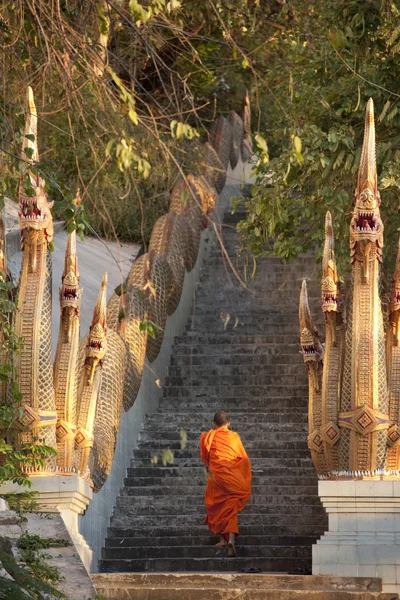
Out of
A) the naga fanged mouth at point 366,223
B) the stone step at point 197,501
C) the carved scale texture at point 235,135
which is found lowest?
the stone step at point 197,501

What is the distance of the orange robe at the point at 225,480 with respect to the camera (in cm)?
1220

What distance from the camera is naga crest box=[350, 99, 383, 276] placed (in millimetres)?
10844

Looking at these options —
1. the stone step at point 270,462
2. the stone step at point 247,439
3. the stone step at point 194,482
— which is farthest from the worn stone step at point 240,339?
the stone step at point 194,482

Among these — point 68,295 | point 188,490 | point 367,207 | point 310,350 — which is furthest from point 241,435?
point 367,207

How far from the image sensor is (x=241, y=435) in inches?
571

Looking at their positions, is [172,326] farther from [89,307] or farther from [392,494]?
[392,494]

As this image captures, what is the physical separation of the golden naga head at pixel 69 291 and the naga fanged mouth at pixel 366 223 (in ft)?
7.49

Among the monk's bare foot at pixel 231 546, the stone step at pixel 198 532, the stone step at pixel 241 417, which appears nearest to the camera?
the monk's bare foot at pixel 231 546

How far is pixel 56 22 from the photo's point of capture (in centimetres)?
880

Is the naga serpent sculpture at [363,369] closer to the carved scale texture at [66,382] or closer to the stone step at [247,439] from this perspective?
the carved scale texture at [66,382]

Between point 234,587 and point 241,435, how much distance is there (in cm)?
465

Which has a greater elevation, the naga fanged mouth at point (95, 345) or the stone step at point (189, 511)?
the naga fanged mouth at point (95, 345)

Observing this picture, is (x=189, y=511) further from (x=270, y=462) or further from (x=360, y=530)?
(x=360, y=530)

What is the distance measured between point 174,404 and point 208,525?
11.5 feet
